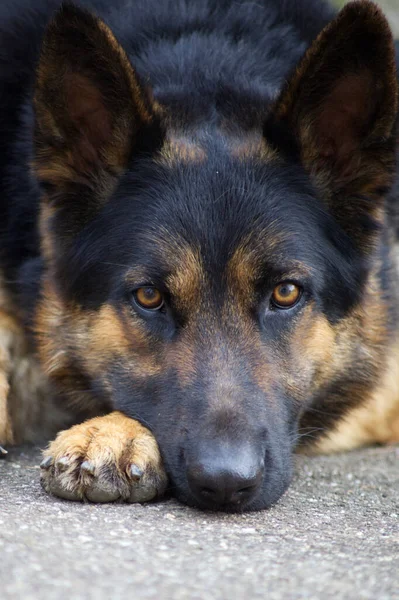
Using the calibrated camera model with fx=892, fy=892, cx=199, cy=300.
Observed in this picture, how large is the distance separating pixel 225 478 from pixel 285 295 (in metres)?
0.91

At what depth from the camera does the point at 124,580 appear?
2279 mm

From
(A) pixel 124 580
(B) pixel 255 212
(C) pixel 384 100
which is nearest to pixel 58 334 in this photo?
(B) pixel 255 212

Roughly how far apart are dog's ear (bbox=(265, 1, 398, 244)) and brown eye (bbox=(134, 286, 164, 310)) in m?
0.89

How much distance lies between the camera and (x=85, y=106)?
390 cm

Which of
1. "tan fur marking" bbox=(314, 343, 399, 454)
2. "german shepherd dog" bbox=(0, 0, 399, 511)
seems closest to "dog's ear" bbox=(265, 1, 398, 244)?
"german shepherd dog" bbox=(0, 0, 399, 511)

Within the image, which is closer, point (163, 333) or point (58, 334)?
point (163, 333)

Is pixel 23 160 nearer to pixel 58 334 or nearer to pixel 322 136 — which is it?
pixel 58 334

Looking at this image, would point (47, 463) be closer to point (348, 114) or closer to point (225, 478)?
point (225, 478)

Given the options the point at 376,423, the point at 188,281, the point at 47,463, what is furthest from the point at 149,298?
the point at 376,423

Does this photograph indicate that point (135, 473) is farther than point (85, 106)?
No

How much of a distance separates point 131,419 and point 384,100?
1717 mm

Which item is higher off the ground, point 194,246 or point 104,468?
point 194,246

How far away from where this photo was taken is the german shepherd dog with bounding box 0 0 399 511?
3381mm

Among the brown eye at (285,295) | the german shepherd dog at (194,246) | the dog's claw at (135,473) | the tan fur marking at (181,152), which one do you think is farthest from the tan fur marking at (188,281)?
the dog's claw at (135,473)
